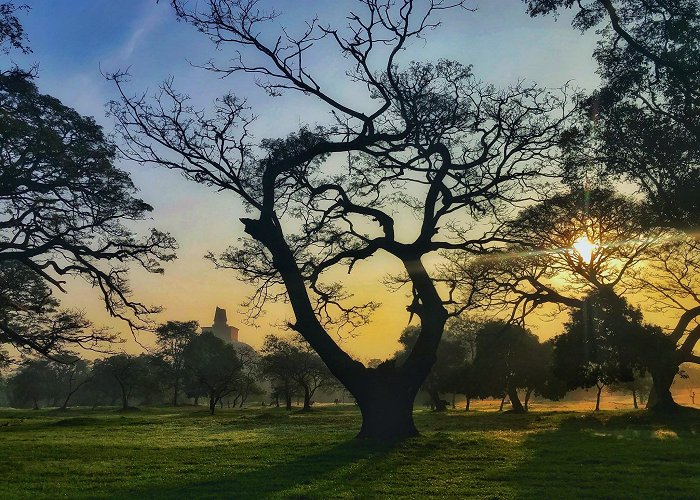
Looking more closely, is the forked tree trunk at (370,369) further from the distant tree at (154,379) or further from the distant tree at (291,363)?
the distant tree at (154,379)

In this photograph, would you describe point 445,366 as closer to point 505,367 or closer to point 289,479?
point 505,367

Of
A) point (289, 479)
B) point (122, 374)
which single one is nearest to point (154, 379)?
point (122, 374)

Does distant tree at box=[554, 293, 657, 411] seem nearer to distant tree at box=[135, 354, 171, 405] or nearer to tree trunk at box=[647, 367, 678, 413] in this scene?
tree trunk at box=[647, 367, 678, 413]

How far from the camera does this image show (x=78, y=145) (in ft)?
70.0

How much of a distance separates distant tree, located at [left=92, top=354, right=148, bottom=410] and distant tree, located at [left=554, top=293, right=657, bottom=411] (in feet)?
185

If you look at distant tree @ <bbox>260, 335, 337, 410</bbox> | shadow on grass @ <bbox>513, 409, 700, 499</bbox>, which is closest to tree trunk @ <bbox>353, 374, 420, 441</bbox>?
shadow on grass @ <bbox>513, 409, 700, 499</bbox>

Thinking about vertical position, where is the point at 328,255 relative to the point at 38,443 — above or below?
above

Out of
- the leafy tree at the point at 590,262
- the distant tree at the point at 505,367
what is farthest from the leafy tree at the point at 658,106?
the distant tree at the point at 505,367

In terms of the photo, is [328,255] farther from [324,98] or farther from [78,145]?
[78,145]

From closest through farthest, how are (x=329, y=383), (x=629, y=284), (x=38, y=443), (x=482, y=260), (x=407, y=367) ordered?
1. (x=407, y=367)
2. (x=38, y=443)
3. (x=482, y=260)
4. (x=629, y=284)
5. (x=329, y=383)

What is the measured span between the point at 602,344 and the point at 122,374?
66.2m

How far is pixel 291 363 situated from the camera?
75.9 meters

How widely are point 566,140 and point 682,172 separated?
5485mm

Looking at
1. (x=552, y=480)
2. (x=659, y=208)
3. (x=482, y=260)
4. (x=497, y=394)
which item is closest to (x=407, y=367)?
(x=552, y=480)
